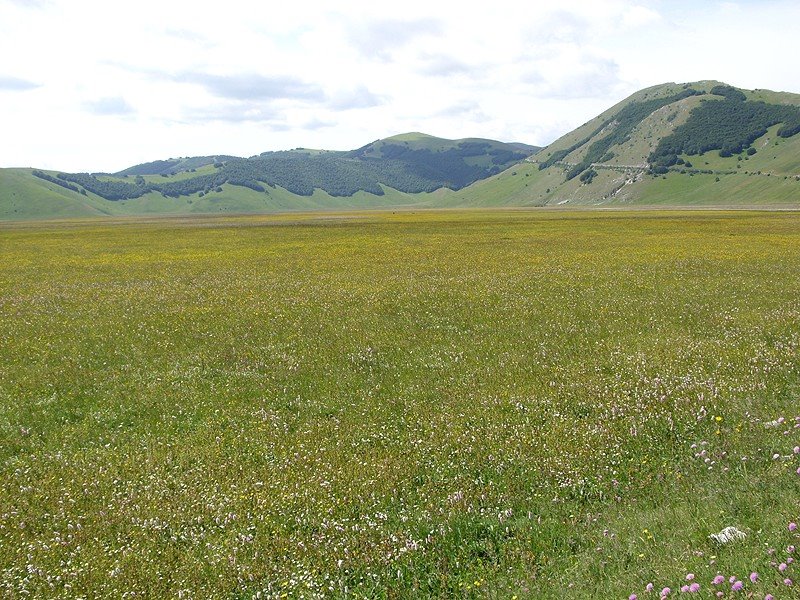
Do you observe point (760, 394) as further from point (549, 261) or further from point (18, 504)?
point (549, 261)

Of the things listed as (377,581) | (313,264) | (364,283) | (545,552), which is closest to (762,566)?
(545,552)

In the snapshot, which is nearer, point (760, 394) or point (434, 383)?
point (760, 394)

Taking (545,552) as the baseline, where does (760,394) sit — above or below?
above

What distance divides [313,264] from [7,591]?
39.4 m

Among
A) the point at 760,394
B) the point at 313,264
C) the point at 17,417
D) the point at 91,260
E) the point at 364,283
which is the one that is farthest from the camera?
the point at 91,260

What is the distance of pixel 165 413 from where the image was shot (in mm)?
14578

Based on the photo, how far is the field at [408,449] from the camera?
7535 mm

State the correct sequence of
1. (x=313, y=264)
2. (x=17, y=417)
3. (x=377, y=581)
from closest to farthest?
(x=377, y=581) → (x=17, y=417) → (x=313, y=264)

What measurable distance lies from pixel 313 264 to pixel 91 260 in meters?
26.1

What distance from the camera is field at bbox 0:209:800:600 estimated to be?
24.7 feet

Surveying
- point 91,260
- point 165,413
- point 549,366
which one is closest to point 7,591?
point 165,413

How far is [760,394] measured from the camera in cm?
1222

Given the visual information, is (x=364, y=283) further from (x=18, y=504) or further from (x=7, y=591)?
(x=7, y=591)

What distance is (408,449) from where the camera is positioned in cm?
1143
